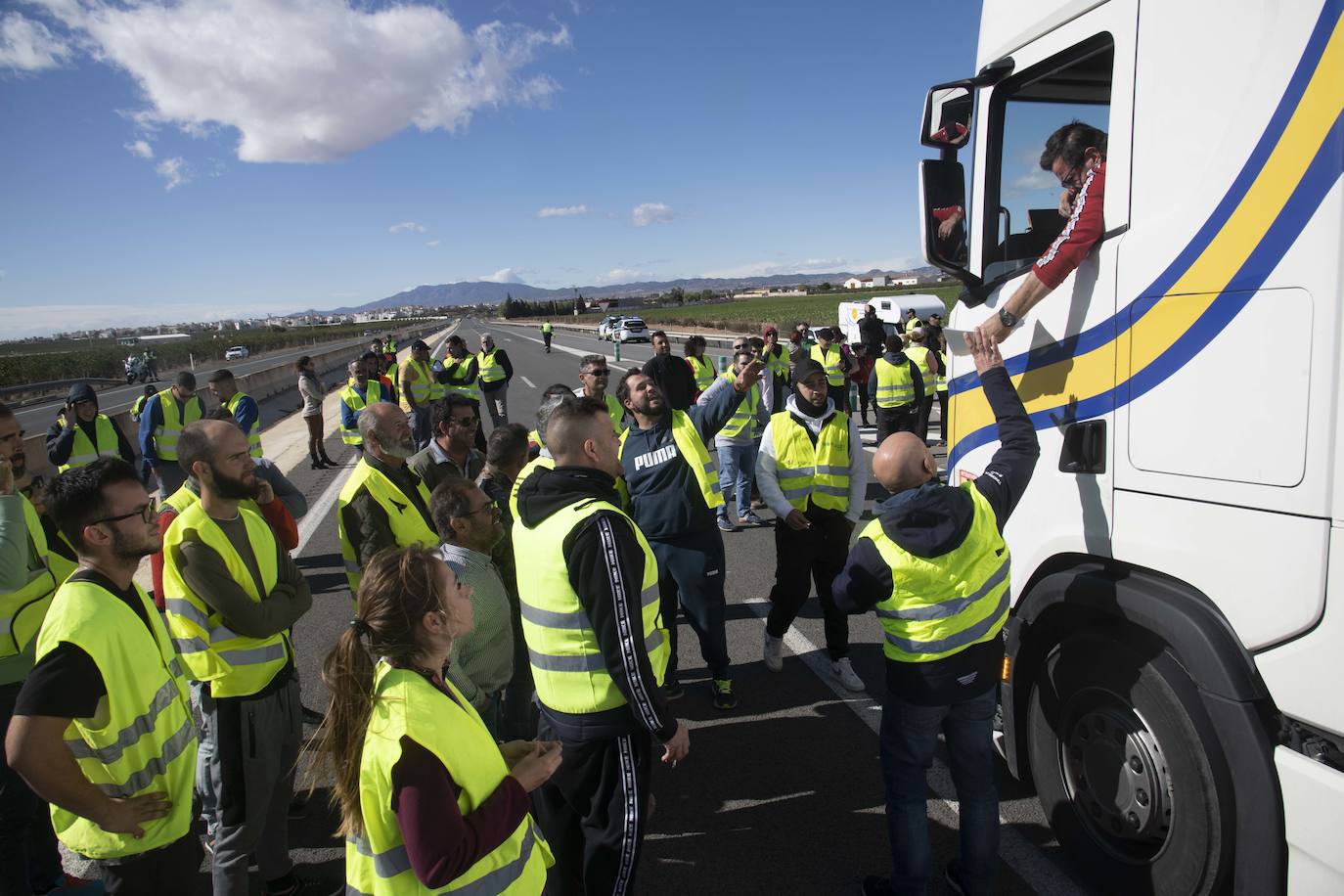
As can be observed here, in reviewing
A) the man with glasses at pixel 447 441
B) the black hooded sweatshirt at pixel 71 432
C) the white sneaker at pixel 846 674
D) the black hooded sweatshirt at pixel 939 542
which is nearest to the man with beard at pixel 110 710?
the man with glasses at pixel 447 441

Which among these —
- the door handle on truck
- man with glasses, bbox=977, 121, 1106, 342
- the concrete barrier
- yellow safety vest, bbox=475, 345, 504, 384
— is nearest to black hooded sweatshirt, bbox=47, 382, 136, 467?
the concrete barrier

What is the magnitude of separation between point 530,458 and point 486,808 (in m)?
3.35

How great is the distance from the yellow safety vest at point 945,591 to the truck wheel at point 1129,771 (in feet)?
1.60

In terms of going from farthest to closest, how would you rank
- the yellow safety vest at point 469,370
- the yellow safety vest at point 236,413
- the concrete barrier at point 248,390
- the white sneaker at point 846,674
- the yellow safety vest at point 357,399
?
1. the yellow safety vest at point 469,370
2. the concrete barrier at point 248,390
3. the yellow safety vest at point 357,399
4. the yellow safety vest at point 236,413
5. the white sneaker at point 846,674

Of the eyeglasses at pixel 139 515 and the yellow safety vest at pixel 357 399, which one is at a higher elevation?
the eyeglasses at pixel 139 515

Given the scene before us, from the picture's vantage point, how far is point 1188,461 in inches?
93.2

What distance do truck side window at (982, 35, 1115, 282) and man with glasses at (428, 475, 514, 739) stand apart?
248 centimetres

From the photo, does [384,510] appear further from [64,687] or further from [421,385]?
[421,385]

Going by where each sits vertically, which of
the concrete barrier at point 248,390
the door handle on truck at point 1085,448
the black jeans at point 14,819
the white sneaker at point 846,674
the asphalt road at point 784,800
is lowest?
the asphalt road at point 784,800

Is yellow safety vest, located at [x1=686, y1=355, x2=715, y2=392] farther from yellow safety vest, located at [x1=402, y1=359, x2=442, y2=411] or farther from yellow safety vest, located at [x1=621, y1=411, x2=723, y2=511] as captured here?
yellow safety vest, located at [x1=621, y1=411, x2=723, y2=511]

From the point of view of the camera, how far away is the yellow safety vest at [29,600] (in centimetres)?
289

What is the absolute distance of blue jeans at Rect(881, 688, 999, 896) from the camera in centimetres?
272

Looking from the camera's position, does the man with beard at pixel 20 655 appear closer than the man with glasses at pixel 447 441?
Yes

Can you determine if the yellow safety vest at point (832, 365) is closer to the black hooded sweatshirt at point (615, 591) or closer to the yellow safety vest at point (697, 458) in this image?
the yellow safety vest at point (697, 458)
